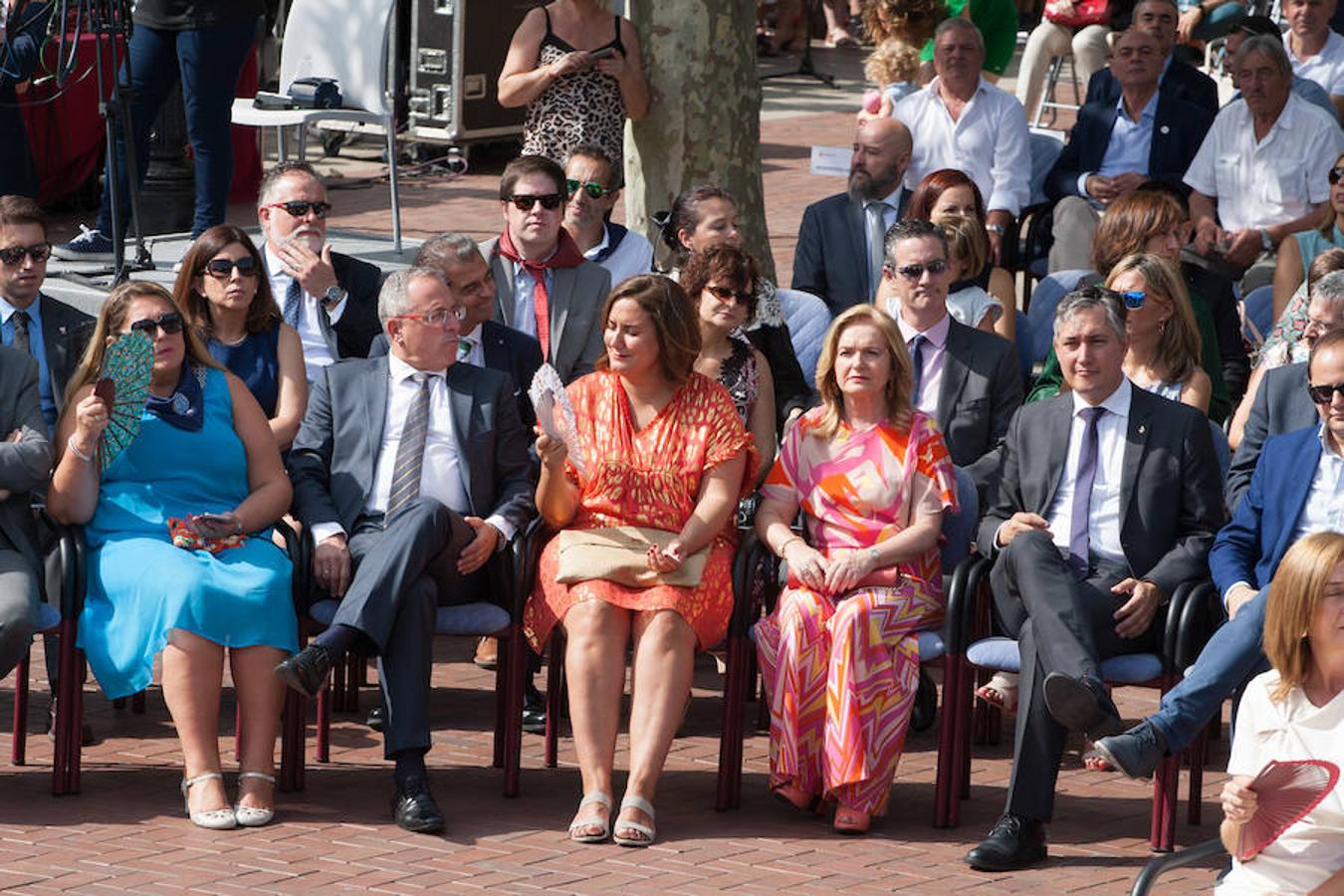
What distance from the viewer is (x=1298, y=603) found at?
5.16 metres

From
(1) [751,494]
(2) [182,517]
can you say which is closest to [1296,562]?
(1) [751,494]

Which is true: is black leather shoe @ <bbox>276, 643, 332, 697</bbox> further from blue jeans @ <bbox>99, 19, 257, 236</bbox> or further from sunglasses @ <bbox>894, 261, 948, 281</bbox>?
blue jeans @ <bbox>99, 19, 257, 236</bbox>

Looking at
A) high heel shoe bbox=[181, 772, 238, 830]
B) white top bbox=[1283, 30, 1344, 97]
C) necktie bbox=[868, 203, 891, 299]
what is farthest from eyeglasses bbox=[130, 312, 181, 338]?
white top bbox=[1283, 30, 1344, 97]

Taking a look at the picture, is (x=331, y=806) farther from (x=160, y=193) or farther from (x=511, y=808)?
(x=160, y=193)

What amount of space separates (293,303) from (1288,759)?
12.8 ft

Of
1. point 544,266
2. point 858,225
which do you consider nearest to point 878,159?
point 858,225

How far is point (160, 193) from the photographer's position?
38.1ft

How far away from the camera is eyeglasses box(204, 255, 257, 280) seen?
693cm

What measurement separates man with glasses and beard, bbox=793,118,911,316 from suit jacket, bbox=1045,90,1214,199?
165 cm

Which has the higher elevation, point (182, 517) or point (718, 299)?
point (718, 299)

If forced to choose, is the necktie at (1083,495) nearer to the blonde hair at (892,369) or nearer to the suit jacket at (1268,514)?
the suit jacket at (1268,514)

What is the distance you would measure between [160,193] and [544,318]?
462 centimetres

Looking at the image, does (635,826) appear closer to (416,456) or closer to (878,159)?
(416,456)

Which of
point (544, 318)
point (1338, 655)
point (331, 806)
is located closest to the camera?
point (1338, 655)
